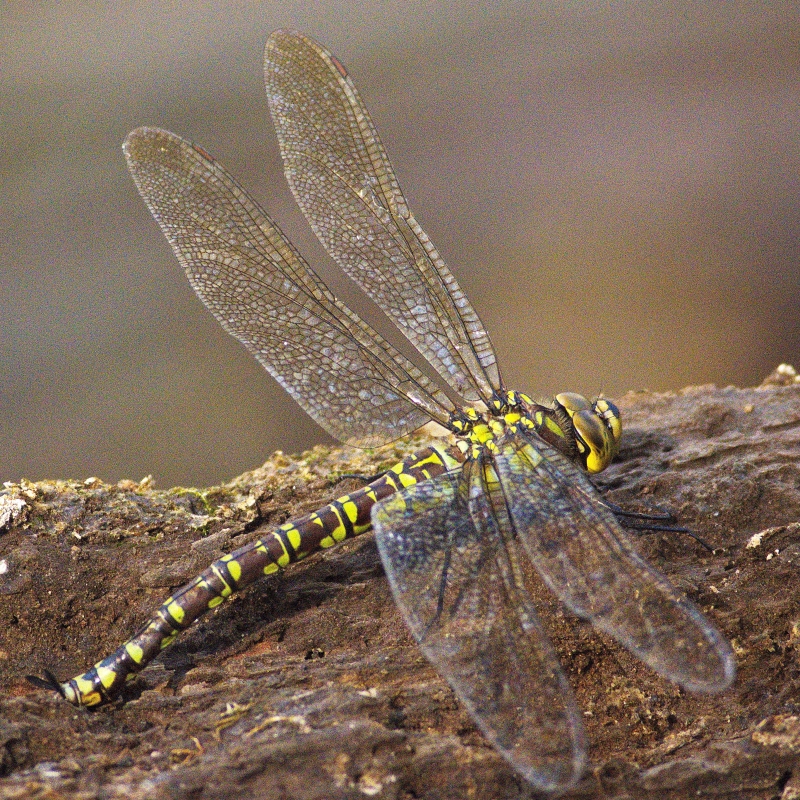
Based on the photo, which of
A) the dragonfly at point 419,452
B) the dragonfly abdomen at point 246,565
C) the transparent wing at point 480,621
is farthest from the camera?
the dragonfly abdomen at point 246,565

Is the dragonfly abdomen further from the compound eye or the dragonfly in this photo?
the compound eye

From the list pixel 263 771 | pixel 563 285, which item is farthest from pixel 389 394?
pixel 563 285

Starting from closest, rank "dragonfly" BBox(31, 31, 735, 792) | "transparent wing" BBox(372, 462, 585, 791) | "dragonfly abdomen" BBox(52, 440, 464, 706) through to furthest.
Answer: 1. "transparent wing" BBox(372, 462, 585, 791)
2. "dragonfly" BBox(31, 31, 735, 792)
3. "dragonfly abdomen" BBox(52, 440, 464, 706)

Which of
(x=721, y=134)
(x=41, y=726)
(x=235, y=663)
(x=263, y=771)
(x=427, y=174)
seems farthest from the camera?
(x=427, y=174)

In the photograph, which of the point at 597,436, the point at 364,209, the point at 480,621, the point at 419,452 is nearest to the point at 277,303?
the point at 364,209

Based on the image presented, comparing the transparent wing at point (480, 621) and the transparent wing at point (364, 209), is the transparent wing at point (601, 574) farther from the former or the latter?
the transparent wing at point (364, 209)

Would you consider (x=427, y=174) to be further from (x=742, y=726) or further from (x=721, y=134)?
(x=742, y=726)

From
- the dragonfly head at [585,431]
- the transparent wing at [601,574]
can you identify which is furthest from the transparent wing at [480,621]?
the dragonfly head at [585,431]

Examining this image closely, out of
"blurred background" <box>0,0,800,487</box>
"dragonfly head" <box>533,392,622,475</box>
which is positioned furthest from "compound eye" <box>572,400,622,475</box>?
"blurred background" <box>0,0,800,487</box>
